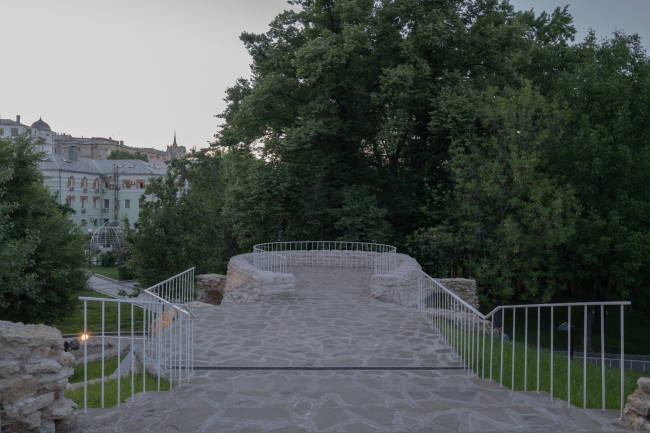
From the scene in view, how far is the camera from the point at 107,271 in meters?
37.4

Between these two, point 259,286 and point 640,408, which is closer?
point 640,408

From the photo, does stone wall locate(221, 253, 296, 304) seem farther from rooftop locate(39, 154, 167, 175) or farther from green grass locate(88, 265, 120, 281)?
rooftop locate(39, 154, 167, 175)

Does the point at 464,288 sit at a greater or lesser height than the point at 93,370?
greater

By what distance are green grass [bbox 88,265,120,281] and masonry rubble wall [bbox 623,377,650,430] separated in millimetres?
35228

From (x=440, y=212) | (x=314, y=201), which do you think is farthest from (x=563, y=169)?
(x=314, y=201)

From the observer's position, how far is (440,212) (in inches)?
806

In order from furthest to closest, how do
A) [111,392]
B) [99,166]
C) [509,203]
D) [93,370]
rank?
1. [99,166]
2. [509,203]
3. [93,370]
4. [111,392]

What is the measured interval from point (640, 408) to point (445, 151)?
62.4 feet

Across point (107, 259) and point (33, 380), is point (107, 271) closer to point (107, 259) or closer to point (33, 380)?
point (107, 259)

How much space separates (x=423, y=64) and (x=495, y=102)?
11.4ft

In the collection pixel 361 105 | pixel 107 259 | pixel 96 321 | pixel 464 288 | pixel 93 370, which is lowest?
pixel 96 321

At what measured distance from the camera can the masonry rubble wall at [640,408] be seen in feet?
12.6

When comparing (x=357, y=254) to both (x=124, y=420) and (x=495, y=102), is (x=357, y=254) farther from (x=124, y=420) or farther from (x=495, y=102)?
(x=124, y=420)

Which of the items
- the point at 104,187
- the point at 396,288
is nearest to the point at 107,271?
the point at 104,187
